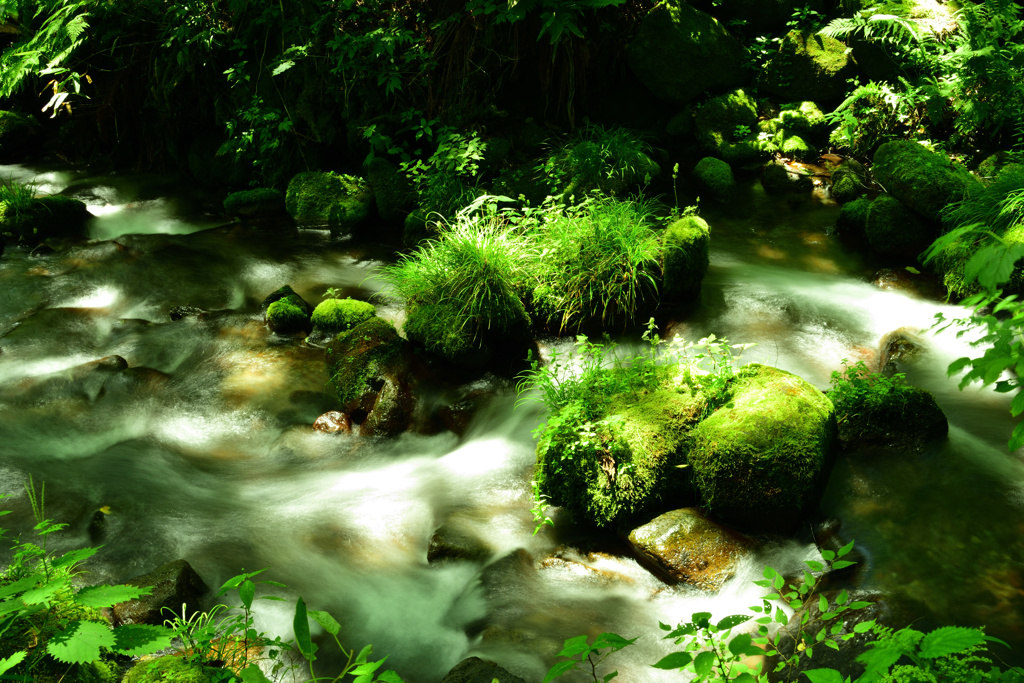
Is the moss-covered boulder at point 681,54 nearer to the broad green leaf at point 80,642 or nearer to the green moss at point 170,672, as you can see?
the green moss at point 170,672

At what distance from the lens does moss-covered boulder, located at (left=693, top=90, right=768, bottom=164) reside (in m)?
8.53

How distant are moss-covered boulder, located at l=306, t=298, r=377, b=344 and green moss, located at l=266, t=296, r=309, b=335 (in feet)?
0.39

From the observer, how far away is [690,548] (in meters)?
3.84

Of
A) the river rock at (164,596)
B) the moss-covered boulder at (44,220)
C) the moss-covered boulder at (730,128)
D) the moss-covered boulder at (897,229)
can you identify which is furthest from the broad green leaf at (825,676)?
the moss-covered boulder at (44,220)

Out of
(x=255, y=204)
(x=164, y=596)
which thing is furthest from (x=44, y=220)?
(x=164, y=596)

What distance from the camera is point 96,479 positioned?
182 inches

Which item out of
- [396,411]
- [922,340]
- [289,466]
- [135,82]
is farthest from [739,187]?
[135,82]

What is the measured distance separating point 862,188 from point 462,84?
4.91m

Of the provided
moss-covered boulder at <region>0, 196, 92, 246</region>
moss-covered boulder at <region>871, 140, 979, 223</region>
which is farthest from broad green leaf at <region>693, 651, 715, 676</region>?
moss-covered boulder at <region>0, 196, 92, 246</region>

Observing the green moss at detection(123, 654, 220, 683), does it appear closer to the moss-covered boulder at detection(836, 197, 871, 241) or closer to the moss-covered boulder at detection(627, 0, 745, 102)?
the moss-covered boulder at detection(836, 197, 871, 241)

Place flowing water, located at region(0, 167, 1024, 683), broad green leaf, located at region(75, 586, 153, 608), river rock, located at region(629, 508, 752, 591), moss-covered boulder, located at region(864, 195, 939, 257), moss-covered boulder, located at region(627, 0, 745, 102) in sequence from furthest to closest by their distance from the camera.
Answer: moss-covered boulder, located at region(627, 0, 745, 102)
moss-covered boulder, located at region(864, 195, 939, 257)
river rock, located at region(629, 508, 752, 591)
flowing water, located at region(0, 167, 1024, 683)
broad green leaf, located at region(75, 586, 153, 608)

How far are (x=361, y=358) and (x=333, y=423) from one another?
657 mm

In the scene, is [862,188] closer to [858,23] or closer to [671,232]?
[858,23]

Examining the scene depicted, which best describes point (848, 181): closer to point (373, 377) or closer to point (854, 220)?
point (854, 220)
